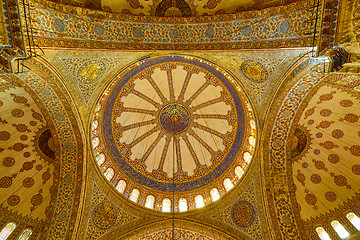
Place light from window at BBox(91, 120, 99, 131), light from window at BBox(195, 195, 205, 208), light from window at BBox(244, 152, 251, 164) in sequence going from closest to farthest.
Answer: light from window at BBox(91, 120, 99, 131), light from window at BBox(244, 152, 251, 164), light from window at BBox(195, 195, 205, 208)

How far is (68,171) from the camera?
26.7 feet

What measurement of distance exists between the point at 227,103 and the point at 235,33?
4165mm

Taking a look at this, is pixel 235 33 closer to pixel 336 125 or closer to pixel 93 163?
pixel 336 125

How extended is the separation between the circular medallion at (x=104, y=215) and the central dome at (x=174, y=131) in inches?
38.6

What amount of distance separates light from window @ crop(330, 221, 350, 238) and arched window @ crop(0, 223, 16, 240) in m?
10.6

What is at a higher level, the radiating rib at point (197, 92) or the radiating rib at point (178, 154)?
the radiating rib at point (197, 92)

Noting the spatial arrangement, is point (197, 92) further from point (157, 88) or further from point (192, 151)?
point (192, 151)

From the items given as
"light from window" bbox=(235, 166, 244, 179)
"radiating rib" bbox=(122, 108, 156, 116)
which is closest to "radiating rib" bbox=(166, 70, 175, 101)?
"radiating rib" bbox=(122, 108, 156, 116)

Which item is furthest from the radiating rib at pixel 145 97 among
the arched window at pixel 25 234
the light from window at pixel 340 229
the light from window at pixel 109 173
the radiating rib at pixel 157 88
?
the light from window at pixel 340 229

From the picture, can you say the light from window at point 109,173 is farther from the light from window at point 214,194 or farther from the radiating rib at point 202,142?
the light from window at point 214,194

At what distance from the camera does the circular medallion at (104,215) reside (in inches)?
329

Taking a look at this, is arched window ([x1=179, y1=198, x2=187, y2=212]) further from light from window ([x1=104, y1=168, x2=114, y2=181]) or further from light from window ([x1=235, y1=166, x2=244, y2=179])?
light from window ([x1=104, y1=168, x2=114, y2=181])

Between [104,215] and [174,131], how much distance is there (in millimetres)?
4535

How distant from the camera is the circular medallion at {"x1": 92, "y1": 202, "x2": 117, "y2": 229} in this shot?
836cm
